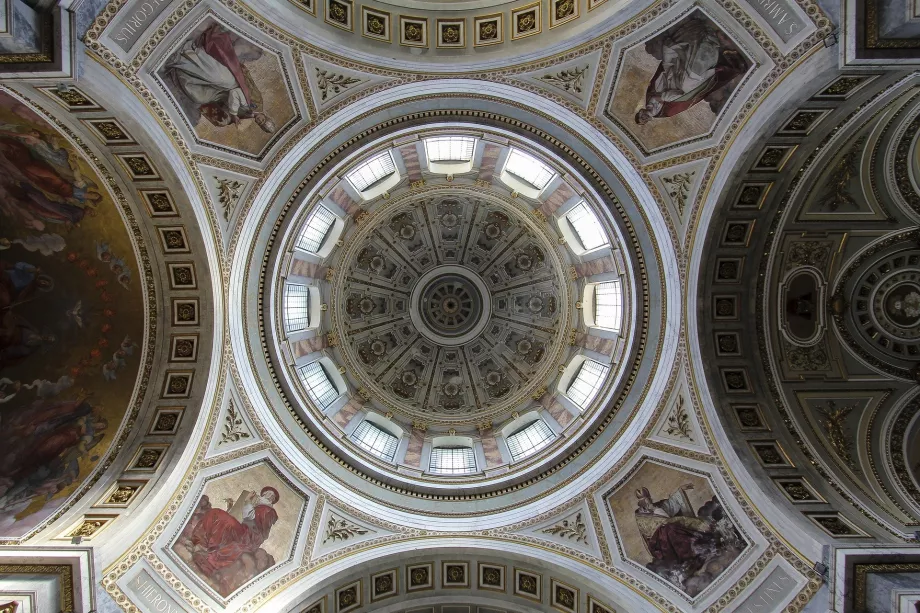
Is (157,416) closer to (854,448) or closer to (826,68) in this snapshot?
(826,68)

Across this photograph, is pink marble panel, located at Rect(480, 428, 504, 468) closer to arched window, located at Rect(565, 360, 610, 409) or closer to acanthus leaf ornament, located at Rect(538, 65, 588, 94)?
arched window, located at Rect(565, 360, 610, 409)

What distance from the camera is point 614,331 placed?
20.8m

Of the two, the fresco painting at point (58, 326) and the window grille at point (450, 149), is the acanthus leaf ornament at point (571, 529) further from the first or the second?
the fresco painting at point (58, 326)

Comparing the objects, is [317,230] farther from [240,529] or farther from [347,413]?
[240,529]

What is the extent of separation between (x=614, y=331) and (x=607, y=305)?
1832mm

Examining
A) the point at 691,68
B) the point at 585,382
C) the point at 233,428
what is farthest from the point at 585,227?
the point at 233,428

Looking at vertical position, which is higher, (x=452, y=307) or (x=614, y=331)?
(x=452, y=307)

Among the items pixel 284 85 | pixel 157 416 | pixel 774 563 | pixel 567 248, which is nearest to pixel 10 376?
pixel 157 416

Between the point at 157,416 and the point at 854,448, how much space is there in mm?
23565

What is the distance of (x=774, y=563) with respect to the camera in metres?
14.8

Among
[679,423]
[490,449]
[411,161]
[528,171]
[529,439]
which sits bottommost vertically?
[490,449]

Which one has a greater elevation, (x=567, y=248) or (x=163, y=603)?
(x=567, y=248)

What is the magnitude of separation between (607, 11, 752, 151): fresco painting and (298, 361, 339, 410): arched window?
52.0 ft

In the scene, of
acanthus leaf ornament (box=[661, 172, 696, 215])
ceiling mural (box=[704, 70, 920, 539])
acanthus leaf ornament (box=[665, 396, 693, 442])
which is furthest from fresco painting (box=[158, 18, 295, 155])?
acanthus leaf ornament (box=[665, 396, 693, 442])
